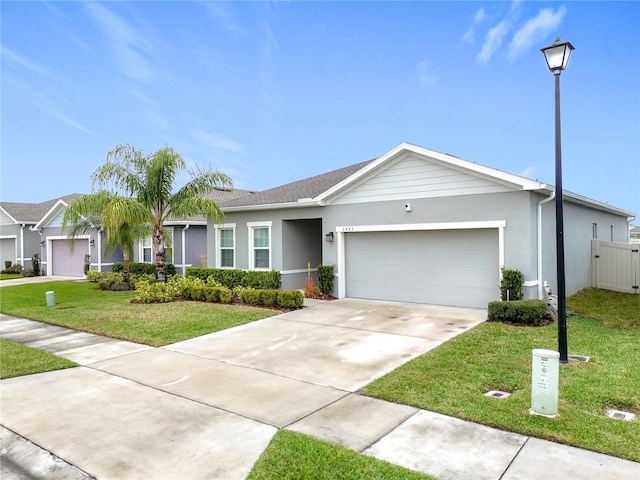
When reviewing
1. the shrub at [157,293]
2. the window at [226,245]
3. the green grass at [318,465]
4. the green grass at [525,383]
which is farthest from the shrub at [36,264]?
the green grass at [318,465]

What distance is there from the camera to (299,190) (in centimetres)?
1639

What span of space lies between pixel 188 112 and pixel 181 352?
18.7 meters

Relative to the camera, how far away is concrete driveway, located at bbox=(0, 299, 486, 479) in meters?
→ 4.05

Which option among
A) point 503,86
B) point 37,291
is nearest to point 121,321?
point 37,291

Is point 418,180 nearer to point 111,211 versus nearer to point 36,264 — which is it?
point 111,211

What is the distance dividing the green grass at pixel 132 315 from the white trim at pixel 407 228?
122 inches

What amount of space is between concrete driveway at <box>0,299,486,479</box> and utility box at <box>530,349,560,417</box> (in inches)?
59.5

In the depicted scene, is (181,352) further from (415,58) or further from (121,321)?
(415,58)

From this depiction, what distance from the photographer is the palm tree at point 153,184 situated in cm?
1480

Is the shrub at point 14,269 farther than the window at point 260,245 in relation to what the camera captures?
Yes

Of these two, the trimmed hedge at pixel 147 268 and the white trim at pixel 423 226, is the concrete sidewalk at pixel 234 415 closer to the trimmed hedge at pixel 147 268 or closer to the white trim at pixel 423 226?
the white trim at pixel 423 226

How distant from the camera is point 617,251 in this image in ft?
49.1

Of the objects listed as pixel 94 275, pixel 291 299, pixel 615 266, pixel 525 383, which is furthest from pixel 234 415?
pixel 94 275

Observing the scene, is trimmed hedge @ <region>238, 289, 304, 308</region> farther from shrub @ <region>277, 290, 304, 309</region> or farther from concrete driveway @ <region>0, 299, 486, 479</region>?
concrete driveway @ <region>0, 299, 486, 479</region>
